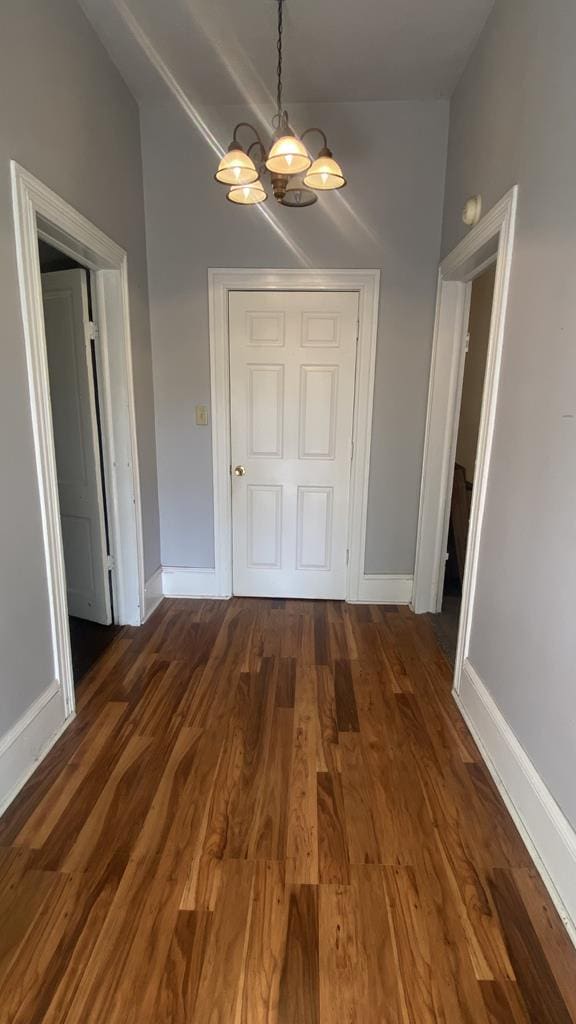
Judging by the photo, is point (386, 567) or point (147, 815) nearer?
point (147, 815)

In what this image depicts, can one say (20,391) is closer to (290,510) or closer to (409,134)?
(290,510)

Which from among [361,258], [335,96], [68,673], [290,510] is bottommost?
[68,673]

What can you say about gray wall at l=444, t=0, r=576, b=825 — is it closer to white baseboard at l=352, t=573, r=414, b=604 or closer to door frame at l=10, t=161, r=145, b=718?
white baseboard at l=352, t=573, r=414, b=604

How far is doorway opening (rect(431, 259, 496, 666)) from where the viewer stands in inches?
130

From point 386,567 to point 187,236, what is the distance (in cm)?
240

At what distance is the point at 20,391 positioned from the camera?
1.68m

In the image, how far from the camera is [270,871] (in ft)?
4.62


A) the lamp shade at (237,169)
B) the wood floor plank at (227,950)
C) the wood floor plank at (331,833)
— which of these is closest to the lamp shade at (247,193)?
the lamp shade at (237,169)

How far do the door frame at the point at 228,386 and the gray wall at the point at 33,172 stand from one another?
2.56 feet

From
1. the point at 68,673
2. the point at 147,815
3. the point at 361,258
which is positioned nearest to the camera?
the point at 147,815

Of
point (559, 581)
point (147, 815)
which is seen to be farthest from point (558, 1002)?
point (147, 815)

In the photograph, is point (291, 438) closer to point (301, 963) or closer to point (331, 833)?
point (331, 833)

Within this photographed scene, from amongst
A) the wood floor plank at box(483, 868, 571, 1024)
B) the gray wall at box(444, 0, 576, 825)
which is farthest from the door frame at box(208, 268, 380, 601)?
the wood floor plank at box(483, 868, 571, 1024)

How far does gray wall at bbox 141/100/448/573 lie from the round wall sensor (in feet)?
1.98
